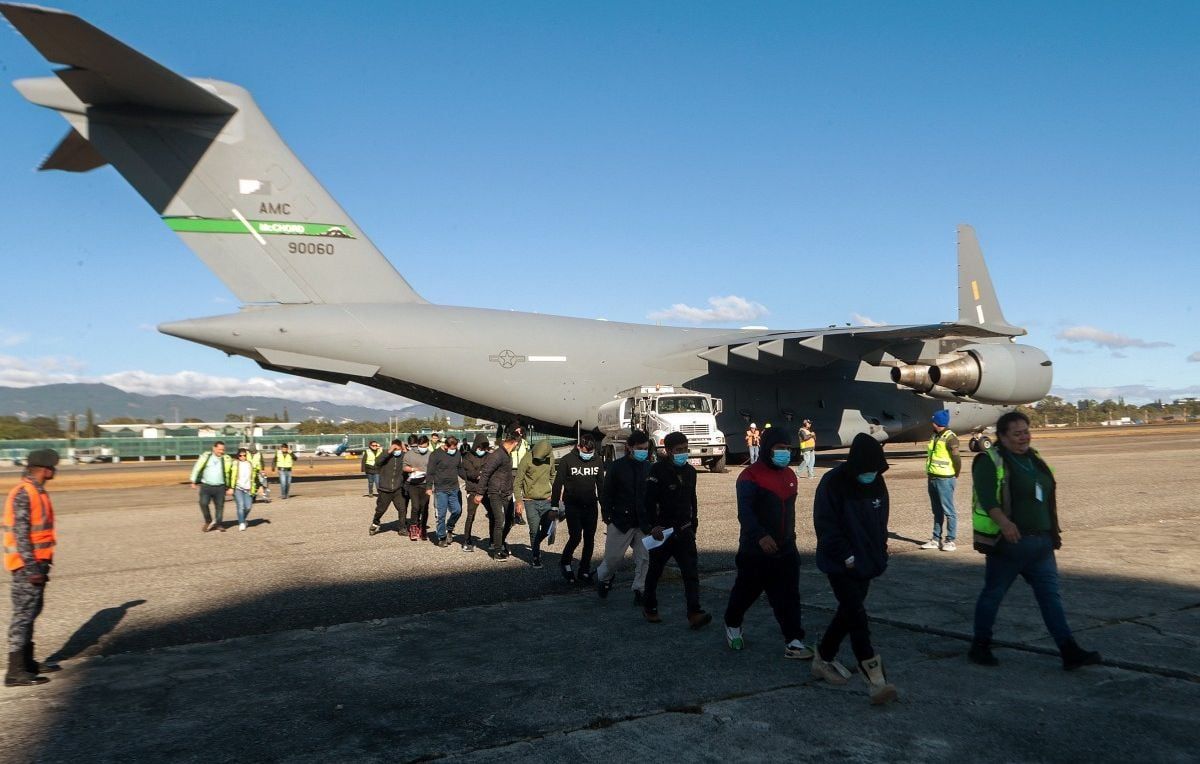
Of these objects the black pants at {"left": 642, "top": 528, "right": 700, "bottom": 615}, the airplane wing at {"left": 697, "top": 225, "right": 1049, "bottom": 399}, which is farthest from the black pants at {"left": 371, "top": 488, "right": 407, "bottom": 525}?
the airplane wing at {"left": 697, "top": 225, "right": 1049, "bottom": 399}

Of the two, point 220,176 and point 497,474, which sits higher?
point 220,176

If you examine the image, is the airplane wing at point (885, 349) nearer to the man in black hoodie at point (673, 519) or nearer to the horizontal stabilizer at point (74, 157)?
the man in black hoodie at point (673, 519)

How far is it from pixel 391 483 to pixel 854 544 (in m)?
9.98

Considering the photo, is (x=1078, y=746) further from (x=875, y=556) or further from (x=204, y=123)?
(x=204, y=123)

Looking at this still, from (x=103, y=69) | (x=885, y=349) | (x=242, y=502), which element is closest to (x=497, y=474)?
(x=242, y=502)

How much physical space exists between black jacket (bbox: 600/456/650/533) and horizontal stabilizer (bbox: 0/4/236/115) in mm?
12179

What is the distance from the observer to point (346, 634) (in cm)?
698

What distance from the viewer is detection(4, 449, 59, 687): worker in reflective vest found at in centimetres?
577

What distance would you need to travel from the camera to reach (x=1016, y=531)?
5.49 meters

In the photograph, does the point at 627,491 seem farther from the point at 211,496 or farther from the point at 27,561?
the point at 211,496

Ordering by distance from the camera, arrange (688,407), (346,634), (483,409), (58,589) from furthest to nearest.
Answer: (483,409)
(688,407)
(58,589)
(346,634)

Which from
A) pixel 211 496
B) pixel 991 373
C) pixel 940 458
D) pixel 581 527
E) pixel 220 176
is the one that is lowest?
pixel 211 496

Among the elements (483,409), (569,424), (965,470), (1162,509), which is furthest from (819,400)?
(1162,509)

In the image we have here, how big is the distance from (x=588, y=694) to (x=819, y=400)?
2302 cm
